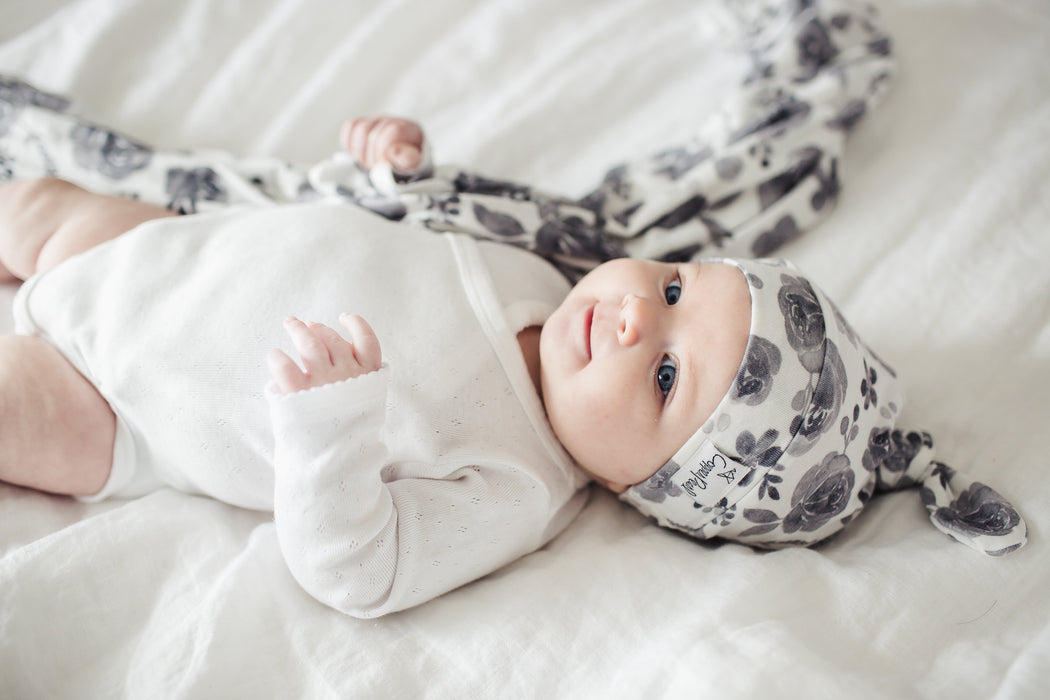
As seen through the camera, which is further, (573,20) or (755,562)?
(573,20)

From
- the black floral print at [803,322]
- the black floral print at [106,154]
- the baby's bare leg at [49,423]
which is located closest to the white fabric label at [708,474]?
the black floral print at [803,322]

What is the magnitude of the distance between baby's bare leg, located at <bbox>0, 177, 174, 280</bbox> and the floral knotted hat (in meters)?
0.87

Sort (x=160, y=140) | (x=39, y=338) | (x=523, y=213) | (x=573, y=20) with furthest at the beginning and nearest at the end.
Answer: (x=573, y=20) < (x=160, y=140) < (x=523, y=213) < (x=39, y=338)

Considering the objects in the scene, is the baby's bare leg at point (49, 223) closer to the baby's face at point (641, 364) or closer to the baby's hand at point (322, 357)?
the baby's hand at point (322, 357)

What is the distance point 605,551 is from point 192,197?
0.88 metres

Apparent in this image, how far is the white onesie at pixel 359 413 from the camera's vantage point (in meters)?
0.84

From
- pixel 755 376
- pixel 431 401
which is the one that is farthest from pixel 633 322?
pixel 431 401

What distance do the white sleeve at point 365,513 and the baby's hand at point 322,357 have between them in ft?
0.07

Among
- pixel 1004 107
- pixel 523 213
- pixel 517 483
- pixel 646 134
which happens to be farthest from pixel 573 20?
pixel 517 483

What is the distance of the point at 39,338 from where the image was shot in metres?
1.00

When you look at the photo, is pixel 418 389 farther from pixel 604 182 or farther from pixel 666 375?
pixel 604 182

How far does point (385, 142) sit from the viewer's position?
1187 mm

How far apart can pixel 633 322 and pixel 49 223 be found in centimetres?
88

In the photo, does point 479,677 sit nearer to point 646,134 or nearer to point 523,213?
point 523,213
